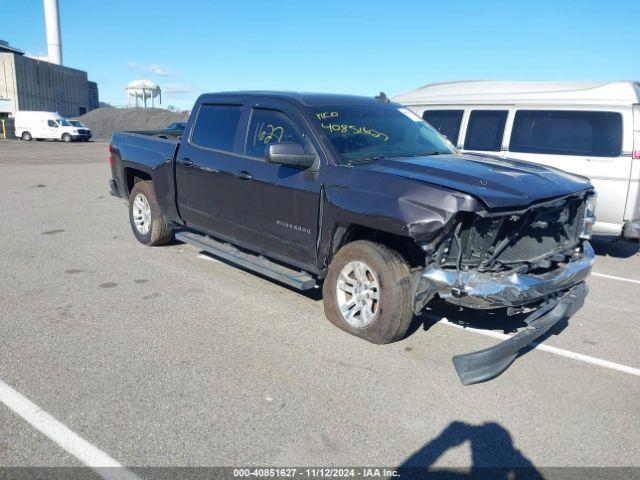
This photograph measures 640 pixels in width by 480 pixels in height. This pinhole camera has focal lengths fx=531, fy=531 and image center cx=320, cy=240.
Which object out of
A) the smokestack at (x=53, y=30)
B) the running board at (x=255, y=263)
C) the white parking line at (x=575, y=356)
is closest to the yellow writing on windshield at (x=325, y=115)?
the running board at (x=255, y=263)

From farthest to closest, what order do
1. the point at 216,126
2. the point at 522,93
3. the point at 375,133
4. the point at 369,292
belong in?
the point at 522,93 < the point at 216,126 < the point at 375,133 < the point at 369,292

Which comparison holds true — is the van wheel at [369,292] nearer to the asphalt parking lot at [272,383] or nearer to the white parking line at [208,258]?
the asphalt parking lot at [272,383]

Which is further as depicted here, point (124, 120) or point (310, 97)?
point (124, 120)

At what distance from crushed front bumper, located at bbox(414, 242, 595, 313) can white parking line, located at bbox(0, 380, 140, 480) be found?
2216 millimetres

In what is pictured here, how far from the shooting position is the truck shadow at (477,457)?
2785 millimetres

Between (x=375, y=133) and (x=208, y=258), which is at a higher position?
(x=375, y=133)

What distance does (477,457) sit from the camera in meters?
2.93

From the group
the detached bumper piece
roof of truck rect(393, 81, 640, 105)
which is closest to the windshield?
the detached bumper piece

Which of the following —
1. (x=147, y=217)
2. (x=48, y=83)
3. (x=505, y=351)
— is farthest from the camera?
(x=48, y=83)

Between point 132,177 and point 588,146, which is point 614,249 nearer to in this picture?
point 588,146

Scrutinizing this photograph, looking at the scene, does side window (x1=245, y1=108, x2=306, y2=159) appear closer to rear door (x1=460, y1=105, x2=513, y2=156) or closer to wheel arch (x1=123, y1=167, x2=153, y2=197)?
wheel arch (x1=123, y1=167, x2=153, y2=197)

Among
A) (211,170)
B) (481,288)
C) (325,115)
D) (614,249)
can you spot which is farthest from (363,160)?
(614,249)

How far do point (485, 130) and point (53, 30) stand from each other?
78.8 metres

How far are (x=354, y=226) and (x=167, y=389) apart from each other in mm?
1853
